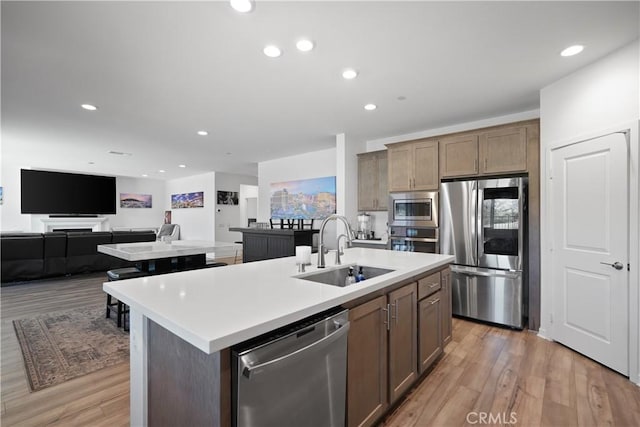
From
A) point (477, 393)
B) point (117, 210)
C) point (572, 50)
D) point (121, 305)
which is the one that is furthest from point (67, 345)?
point (117, 210)

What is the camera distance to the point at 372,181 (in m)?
4.88

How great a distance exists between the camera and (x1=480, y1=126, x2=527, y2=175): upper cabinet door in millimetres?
3229

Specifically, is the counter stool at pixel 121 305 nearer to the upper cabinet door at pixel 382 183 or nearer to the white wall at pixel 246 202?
the upper cabinet door at pixel 382 183

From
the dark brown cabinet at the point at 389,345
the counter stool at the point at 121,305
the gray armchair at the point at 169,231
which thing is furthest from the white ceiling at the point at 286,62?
the gray armchair at the point at 169,231

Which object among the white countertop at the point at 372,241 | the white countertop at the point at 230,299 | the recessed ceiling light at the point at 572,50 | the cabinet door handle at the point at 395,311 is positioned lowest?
the cabinet door handle at the point at 395,311

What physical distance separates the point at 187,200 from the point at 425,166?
8.52 meters

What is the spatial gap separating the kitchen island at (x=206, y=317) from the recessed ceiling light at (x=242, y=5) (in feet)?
5.59

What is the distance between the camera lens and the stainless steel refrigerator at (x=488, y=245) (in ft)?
10.5

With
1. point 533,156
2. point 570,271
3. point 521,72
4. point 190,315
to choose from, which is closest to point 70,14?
point 190,315

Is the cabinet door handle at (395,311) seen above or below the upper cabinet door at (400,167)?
below

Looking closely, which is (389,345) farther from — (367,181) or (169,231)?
(169,231)

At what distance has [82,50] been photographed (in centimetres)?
236

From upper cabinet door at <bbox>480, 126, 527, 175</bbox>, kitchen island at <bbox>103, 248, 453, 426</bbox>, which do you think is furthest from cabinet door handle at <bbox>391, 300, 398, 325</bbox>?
upper cabinet door at <bbox>480, 126, 527, 175</bbox>

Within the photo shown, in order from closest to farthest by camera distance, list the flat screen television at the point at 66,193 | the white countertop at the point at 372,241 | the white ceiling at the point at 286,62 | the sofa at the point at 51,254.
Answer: the white ceiling at the point at 286,62 < the white countertop at the point at 372,241 < the sofa at the point at 51,254 < the flat screen television at the point at 66,193
